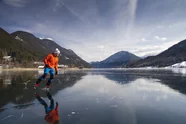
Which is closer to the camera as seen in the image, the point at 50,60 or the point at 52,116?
the point at 52,116

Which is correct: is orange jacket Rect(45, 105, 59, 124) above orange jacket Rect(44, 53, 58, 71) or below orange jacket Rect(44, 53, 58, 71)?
below

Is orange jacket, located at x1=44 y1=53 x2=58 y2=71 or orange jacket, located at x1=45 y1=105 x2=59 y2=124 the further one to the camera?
orange jacket, located at x1=44 y1=53 x2=58 y2=71

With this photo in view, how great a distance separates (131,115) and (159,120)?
0.72m

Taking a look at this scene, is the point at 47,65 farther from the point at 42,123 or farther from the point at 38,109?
the point at 42,123

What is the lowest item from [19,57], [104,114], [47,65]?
[104,114]

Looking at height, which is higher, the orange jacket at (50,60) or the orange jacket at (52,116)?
the orange jacket at (50,60)

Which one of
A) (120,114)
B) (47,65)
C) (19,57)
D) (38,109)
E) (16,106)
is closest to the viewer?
(120,114)

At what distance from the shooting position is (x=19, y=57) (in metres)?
114

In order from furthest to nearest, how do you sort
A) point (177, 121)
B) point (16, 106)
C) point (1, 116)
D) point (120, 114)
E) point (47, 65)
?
point (47, 65) → point (16, 106) → point (120, 114) → point (1, 116) → point (177, 121)

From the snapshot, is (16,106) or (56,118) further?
(16,106)

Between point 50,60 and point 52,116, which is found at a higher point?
point 50,60

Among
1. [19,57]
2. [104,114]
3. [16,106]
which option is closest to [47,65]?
[16,106]

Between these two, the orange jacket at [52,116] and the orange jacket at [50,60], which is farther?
the orange jacket at [50,60]

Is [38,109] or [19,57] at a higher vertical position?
[19,57]
